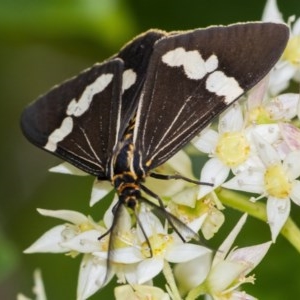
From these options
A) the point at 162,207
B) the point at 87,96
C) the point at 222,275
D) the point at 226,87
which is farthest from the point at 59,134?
the point at 222,275

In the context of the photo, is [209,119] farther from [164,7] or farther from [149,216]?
[164,7]

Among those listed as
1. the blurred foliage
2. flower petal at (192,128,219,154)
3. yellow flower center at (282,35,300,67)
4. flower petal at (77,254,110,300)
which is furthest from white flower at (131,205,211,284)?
yellow flower center at (282,35,300,67)

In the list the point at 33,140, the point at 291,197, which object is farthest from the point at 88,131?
the point at 291,197

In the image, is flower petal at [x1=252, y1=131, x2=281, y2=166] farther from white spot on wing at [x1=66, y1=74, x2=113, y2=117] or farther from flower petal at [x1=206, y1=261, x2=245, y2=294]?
white spot on wing at [x1=66, y1=74, x2=113, y2=117]

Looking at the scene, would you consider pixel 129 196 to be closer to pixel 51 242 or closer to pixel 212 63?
pixel 51 242

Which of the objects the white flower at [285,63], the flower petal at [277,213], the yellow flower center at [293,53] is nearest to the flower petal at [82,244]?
the flower petal at [277,213]
